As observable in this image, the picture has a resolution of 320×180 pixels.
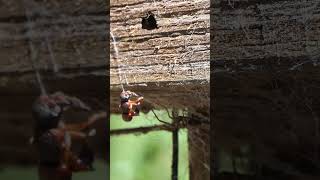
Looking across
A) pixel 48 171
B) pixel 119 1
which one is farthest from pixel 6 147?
pixel 119 1

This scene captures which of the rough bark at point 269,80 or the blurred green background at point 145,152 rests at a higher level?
the rough bark at point 269,80

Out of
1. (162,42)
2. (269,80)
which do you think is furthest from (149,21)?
(269,80)

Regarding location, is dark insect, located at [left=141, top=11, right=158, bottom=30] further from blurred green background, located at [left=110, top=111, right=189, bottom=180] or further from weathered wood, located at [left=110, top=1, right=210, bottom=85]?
blurred green background, located at [left=110, top=111, right=189, bottom=180]

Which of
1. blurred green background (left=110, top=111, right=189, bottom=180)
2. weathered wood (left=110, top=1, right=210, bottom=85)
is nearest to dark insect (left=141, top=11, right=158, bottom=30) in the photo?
weathered wood (left=110, top=1, right=210, bottom=85)

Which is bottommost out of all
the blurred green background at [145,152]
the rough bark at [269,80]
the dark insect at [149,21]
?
the blurred green background at [145,152]

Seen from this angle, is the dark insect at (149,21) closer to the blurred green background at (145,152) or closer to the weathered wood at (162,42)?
the weathered wood at (162,42)

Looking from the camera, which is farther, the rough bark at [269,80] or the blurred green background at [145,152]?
the blurred green background at [145,152]

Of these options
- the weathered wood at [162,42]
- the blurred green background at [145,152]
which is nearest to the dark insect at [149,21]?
the weathered wood at [162,42]
